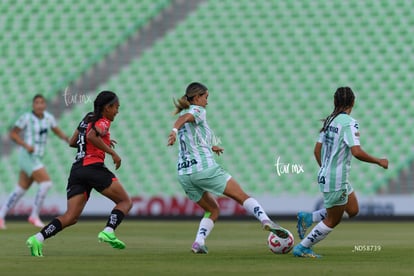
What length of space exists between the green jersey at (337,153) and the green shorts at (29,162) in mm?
7692

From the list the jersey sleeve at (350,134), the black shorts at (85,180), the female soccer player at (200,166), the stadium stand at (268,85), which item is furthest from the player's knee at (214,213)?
the stadium stand at (268,85)

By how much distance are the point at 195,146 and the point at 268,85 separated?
421 inches

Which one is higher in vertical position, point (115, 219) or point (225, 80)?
point (225, 80)

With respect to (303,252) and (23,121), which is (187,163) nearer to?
(303,252)

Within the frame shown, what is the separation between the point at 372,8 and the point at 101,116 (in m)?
12.1

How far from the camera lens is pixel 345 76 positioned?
66.5 ft

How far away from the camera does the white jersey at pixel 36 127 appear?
15.9m

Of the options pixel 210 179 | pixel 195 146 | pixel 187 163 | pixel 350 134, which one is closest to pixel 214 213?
pixel 210 179

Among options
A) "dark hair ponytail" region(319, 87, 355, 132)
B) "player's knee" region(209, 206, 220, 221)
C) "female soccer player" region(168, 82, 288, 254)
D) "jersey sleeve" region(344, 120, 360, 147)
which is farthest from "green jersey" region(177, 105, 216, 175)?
"jersey sleeve" region(344, 120, 360, 147)

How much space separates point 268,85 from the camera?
20484 mm

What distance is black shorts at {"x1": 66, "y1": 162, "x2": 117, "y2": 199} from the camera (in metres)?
9.78

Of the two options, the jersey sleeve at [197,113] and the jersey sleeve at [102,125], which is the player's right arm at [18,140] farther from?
the jersey sleeve at [197,113]

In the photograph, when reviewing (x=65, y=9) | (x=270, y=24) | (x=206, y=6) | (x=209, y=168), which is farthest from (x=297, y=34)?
(x=209, y=168)

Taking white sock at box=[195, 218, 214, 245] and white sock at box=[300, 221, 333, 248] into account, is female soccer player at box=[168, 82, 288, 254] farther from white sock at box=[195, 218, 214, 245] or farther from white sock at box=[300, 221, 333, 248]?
white sock at box=[300, 221, 333, 248]
